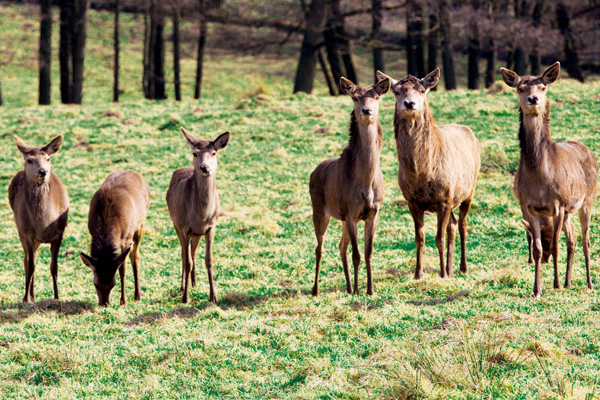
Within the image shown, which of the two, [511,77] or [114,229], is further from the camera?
[114,229]

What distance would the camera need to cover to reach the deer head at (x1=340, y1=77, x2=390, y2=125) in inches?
339

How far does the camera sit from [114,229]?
9109mm

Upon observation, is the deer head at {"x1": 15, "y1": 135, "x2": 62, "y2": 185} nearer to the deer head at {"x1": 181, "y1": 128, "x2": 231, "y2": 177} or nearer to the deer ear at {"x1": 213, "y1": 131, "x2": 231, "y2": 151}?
the deer head at {"x1": 181, "y1": 128, "x2": 231, "y2": 177}

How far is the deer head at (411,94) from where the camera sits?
8.77 m

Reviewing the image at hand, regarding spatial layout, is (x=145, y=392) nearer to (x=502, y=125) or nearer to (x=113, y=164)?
(x=113, y=164)

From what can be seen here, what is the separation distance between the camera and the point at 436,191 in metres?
9.34

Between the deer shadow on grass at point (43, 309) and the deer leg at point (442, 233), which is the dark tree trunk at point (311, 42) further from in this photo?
the deer shadow on grass at point (43, 309)

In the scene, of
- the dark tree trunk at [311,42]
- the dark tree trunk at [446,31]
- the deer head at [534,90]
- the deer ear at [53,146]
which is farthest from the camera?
the dark tree trunk at [446,31]

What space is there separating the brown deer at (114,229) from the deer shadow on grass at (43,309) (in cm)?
32

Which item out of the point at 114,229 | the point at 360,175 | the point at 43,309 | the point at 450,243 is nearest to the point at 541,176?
the point at 450,243

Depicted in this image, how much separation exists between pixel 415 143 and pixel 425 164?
0.32m

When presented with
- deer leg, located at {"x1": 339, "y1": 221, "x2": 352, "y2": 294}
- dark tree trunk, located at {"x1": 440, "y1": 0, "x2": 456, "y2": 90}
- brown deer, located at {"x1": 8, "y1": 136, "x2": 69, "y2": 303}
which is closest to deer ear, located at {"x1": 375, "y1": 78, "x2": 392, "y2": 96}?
deer leg, located at {"x1": 339, "y1": 221, "x2": 352, "y2": 294}

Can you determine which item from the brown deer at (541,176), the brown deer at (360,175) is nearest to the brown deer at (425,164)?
the brown deer at (360,175)

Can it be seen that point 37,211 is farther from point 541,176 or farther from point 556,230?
point 556,230
